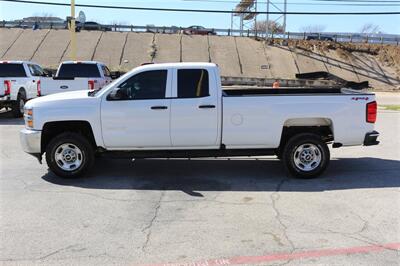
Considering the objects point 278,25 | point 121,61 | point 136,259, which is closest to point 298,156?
point 136,259

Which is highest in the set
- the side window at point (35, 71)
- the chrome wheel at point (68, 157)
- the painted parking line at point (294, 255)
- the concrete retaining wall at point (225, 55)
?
the concrete retaining wall at point (225, 55)

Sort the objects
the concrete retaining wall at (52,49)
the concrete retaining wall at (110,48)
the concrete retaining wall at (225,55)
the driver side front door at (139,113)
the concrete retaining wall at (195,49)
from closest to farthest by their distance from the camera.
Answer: the driver side front door at (139,113), the concrete retaining wall at (225,55), the concrete retaining wall at (52,49), the concrete retaining wall at (110,48), the concrete retaining wall at (195,49)

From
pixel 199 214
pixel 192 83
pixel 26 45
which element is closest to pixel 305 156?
pixel 192 83

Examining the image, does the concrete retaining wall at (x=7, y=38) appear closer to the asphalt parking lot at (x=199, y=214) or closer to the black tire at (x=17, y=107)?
the black tire at (x=17, y=107)

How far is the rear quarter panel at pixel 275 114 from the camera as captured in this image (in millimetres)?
7738

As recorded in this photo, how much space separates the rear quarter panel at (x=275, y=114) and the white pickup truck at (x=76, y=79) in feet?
32.3

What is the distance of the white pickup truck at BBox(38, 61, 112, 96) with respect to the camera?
16953 millimetres

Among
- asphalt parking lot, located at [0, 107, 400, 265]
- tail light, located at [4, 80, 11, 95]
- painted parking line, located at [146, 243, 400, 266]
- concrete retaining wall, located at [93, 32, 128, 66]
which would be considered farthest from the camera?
concrete retaining wall, located at [93, 32, 128, 66]

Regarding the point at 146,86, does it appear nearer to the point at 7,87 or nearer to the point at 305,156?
the point at 305,156

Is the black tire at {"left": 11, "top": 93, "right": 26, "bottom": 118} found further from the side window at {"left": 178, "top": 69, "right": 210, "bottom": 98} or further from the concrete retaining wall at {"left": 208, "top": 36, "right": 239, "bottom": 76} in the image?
the concrete retaining wall at {"left": 208, "top": 36, "right": 239, "bottom": 76}

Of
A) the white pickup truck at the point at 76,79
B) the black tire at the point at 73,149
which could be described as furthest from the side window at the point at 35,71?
the black tire at the point at 73,149

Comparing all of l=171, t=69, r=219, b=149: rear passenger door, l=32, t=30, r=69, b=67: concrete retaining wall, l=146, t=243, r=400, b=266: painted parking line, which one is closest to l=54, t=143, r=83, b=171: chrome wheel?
l=171, t=69, r=219, b=149: rear passenger door

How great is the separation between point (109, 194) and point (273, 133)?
2.77 m

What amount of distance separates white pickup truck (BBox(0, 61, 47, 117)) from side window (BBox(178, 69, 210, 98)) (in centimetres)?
1004
